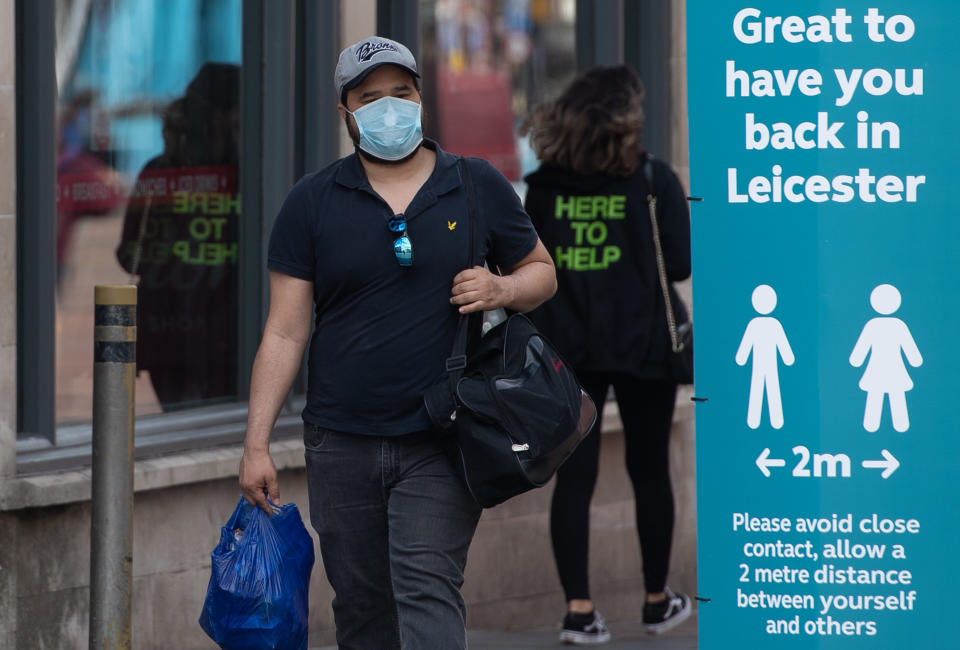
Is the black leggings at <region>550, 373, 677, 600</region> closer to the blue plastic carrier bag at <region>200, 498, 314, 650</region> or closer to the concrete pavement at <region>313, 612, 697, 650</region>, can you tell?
the concrete pavement at <region>313, 612, 697, 650</region>

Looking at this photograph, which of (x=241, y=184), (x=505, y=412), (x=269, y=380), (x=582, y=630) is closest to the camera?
(x=505, y=412)

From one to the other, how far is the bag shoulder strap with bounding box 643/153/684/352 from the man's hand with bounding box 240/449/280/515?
2.13 meters

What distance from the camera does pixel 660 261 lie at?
Answer: 5906 millimetres

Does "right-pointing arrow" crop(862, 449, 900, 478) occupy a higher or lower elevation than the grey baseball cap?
lower

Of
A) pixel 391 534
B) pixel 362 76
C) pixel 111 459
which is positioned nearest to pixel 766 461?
pixel 391 534

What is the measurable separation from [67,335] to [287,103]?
124 centimetres

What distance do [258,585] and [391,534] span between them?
388 mm

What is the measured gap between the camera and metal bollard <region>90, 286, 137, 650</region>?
13.0ft

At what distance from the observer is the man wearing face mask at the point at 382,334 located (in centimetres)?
392

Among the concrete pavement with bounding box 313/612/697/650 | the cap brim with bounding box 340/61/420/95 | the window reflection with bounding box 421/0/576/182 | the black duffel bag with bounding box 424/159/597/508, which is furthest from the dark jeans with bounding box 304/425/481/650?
the window reflection with bounding box 421/0/576/182

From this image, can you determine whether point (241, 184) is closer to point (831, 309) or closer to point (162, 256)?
point (162, 256)

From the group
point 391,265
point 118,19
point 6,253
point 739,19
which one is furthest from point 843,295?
point 118,19

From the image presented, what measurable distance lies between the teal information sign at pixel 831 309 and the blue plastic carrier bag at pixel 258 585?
1.03 meters

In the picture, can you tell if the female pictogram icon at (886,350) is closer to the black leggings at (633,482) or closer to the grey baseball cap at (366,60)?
the grey baseball cap at (366,60)
